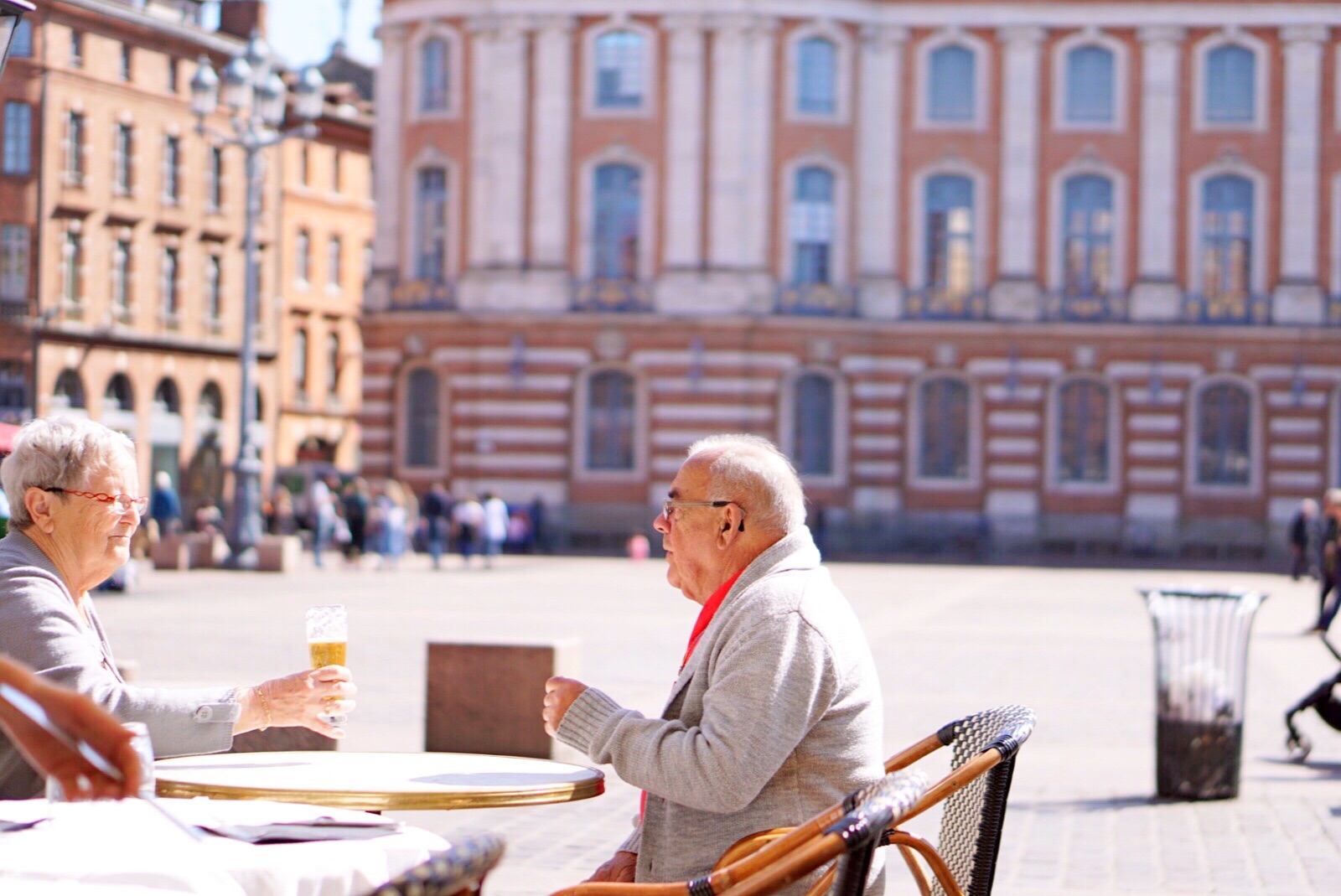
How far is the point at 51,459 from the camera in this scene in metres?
4.84

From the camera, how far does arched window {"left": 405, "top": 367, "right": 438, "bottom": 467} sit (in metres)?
44.9

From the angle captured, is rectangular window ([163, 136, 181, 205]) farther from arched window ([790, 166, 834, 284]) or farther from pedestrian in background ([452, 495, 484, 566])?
pedestrian in background ([452, 495, 484, 566])

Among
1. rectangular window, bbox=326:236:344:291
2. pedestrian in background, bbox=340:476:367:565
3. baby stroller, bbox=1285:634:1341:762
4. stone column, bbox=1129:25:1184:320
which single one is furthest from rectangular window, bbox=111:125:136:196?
baby stroller, bbox=1285:634:1341:762

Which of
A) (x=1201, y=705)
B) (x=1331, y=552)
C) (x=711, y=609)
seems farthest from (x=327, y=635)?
(x=1331, y=552)

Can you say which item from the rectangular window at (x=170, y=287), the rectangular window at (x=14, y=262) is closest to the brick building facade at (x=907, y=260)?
the rectangular window at (x=14, y=262)

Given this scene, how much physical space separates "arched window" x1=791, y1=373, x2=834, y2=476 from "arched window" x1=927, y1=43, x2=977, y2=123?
5757 mm

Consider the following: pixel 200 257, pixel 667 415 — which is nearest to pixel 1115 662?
pixel 667 415

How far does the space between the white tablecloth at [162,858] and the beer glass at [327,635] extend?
781 millimetres

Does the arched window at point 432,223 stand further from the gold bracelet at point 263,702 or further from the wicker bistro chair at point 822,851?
the wicker bistro chair at point 822,851

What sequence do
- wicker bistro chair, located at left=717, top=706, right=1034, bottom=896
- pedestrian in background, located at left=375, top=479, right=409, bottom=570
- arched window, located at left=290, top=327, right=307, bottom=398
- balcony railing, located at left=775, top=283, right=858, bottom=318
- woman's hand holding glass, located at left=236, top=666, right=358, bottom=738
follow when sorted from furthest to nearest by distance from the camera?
arched window, located at left=290, top=327, right=307, bottom=398 < balcony railing, located at left=775, top=283, right=858, bottom=318 < pedestrian in background, located at left=375, top=479, right=409, bottom=570 < woman's hand holding glass, located at left=236, top=666, right=358, bottom=738 < wicker bistro chair, located at left=717, top=706, right=1034, bottom=896

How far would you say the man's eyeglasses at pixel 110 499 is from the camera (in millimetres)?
4836

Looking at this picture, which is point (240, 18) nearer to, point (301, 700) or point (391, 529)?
point (391, 529)

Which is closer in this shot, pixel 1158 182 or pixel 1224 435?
pixel 1158 182

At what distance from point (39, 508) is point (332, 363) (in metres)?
63.2
